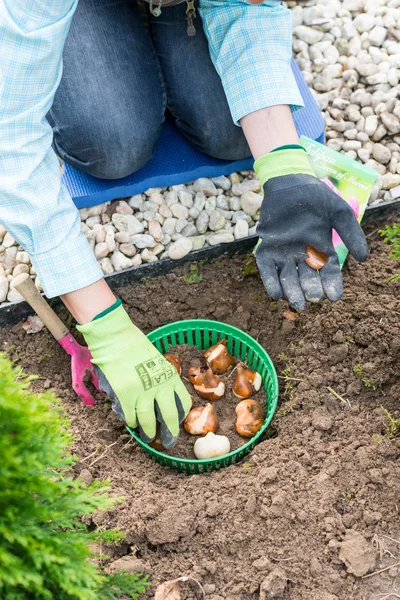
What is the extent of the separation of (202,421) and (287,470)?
323 millimetres

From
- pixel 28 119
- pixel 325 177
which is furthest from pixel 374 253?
pixel 28 119

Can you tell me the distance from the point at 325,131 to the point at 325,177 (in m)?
0.50

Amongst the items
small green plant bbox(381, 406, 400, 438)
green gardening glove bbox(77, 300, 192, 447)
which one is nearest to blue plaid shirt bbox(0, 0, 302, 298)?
green gardening glove bbox(77, 300, 192, 447)

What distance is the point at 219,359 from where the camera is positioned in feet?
6.43

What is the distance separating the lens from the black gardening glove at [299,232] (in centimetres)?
175

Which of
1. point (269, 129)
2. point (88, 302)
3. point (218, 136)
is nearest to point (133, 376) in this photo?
point (88, 302)

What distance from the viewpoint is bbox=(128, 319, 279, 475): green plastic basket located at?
174 cm

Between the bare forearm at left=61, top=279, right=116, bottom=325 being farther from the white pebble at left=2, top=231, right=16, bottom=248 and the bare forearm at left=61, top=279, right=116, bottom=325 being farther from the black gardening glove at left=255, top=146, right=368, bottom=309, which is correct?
the white pebble at left=2, top=231, right=16, bottom=248

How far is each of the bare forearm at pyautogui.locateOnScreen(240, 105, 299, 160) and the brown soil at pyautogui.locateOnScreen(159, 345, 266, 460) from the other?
28.6 inches

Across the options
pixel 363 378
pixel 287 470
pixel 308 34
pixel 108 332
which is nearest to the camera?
pixel 287 470

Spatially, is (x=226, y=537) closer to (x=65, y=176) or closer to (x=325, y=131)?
(x=65, y=176)

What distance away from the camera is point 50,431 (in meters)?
1.08

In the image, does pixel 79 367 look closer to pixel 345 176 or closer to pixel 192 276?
pixel 192 276

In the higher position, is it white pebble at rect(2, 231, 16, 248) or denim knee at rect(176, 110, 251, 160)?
white pebble at rect(2, 231, 16, 248)
